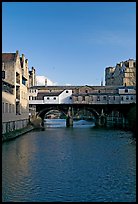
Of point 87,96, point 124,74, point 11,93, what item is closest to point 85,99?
point 87,96

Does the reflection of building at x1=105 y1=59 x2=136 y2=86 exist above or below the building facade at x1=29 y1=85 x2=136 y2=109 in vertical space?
above

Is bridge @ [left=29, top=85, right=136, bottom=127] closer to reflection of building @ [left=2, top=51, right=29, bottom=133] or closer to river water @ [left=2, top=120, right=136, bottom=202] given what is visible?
reflection of building @ [left=2, top=51, right=29, bottom=133]

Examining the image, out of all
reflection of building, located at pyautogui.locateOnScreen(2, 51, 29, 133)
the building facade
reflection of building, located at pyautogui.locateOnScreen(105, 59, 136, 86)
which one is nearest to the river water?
reflection of building, located at pyautogui.locateOnScreen(2, 51, 29, 133)

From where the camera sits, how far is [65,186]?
11.4m

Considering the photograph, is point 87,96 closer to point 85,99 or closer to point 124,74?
point 85,99

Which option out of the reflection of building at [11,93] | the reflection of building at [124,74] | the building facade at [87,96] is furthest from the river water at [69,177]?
the reflection of building at [124,74]

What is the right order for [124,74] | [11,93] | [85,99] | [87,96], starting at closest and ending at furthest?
[11,93] < [85,99] < [87,96] < [124,74]

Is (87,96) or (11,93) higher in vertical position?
(87,96)

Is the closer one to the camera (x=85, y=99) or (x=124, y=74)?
(x=85, y=99)

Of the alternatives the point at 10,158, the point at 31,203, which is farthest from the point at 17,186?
the point at 10,158

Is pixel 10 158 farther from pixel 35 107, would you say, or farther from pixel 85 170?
pixel 35 107

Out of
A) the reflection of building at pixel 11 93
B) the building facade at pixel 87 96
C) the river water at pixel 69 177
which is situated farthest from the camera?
the building facade at pixel 87 96

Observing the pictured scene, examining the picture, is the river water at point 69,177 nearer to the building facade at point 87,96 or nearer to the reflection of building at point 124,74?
the building facade at point 87,96

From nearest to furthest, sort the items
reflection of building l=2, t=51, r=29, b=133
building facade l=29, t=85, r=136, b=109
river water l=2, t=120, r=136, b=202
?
river water l=2, t=120, r=136, b=202 < reflection of building l=2, t=51, r=29, b=133 < building facade l=29, t=85, r=136, b=109
